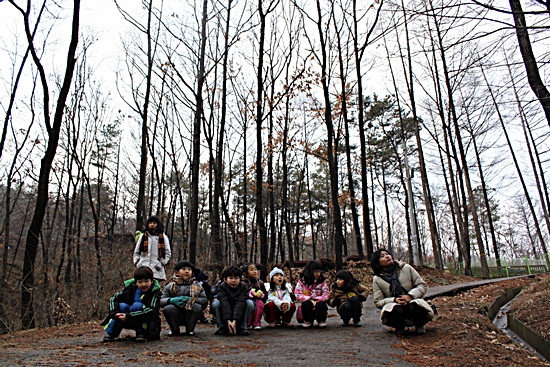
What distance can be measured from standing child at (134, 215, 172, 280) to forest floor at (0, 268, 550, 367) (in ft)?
4.57

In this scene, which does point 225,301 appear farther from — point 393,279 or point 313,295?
point 393,279

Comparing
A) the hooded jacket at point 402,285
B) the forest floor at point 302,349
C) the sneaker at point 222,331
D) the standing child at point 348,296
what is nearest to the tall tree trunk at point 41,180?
the forest floor at point 302,349

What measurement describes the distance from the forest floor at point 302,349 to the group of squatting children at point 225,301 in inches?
10.3

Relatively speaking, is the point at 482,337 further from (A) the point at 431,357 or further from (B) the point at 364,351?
(B) the point at 364,351

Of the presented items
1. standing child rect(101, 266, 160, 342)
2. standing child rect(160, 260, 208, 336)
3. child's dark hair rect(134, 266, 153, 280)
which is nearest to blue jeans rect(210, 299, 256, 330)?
standing child rect(160, 260, 208, 336)

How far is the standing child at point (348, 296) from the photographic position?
19.9ft

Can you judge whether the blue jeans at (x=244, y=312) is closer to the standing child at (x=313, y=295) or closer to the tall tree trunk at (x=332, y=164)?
the standing child at (x=313, y=295)

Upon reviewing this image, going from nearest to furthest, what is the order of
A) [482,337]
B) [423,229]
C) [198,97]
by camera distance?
[482,337] → [198,97] → [423,229]

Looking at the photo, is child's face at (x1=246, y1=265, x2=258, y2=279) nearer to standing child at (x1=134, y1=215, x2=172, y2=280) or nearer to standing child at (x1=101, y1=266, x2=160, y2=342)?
standing child at (x1=134, y1=215, x2=172, y2=280)

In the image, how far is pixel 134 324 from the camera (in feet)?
15.8

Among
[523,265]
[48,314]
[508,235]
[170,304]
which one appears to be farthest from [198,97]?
[508,235]

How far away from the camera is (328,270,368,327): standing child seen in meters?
6.06

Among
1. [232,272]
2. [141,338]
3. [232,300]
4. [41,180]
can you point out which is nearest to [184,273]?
[232,272]

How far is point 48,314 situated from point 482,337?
32.3ft
